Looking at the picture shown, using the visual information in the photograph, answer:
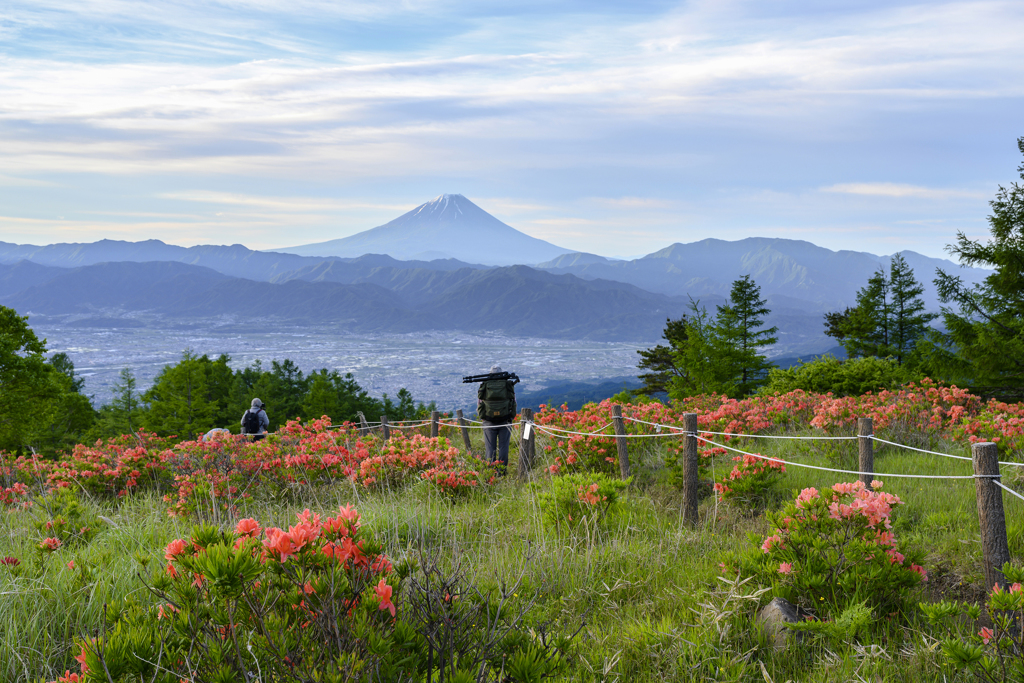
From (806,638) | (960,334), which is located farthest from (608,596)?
(960,334)

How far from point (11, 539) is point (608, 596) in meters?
4.49

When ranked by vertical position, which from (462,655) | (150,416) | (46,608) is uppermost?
(462,655)

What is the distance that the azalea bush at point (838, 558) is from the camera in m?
3.55

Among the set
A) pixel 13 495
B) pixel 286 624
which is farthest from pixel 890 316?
pixel 286 624

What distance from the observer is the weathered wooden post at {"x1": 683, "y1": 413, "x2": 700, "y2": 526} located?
18.7ft

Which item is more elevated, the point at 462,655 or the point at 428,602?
the point at 428,602

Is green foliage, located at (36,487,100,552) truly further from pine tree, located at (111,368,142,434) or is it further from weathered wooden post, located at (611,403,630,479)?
pine tree, located at (111,368,142,434)

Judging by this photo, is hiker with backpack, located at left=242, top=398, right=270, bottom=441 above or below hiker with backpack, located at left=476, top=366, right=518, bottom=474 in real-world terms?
below

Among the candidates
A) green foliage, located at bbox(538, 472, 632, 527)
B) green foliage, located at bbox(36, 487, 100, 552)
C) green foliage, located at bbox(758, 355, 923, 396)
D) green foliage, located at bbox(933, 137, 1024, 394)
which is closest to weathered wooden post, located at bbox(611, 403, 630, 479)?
green foliage, located at bbox(538, 472, 632, 527)

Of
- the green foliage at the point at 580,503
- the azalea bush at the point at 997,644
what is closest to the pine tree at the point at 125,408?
the green foliage at the point at 580,503

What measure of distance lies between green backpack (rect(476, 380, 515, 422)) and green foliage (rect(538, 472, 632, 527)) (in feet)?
11.9

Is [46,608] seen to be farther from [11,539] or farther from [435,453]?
[435,453]

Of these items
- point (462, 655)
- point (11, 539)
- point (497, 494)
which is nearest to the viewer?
point (462, 655)

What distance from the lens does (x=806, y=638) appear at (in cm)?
343
